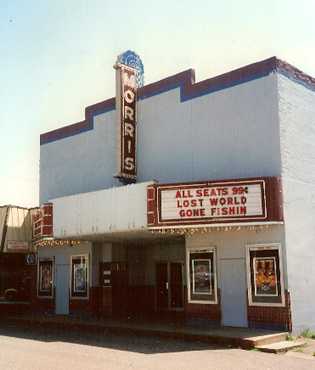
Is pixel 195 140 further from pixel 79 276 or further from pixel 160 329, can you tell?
pixel 79 276

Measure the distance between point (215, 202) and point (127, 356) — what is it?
5.32m

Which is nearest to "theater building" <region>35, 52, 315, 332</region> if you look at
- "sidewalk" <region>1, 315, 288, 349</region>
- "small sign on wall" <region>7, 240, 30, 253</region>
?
"sidewalk" <region>1, 315, 288, 349</region>

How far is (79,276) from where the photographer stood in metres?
21.7

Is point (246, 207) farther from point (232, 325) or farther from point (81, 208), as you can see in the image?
point (81, 208)

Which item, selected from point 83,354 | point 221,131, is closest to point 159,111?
point 221,131

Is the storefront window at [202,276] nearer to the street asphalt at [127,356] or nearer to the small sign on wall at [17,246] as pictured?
the street asphalt at [127,356]

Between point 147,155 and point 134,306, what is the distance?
22.0 ft

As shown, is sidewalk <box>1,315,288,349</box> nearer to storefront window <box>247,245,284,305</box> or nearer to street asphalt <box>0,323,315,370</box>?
street asphalt <box>0,323,315,370</box>

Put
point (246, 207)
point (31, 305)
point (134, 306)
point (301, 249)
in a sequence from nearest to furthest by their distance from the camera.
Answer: point (246, 207) < point (301, 249) < point (134, 306) < point (31, 305)

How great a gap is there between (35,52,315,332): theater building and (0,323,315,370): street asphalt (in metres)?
2.99

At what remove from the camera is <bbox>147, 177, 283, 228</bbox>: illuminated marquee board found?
1503 centimetres

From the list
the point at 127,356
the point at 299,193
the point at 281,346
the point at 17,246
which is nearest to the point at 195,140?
the point at 299,193

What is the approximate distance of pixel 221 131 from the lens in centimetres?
1731

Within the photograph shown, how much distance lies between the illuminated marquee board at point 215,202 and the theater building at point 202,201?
0.03 meters
